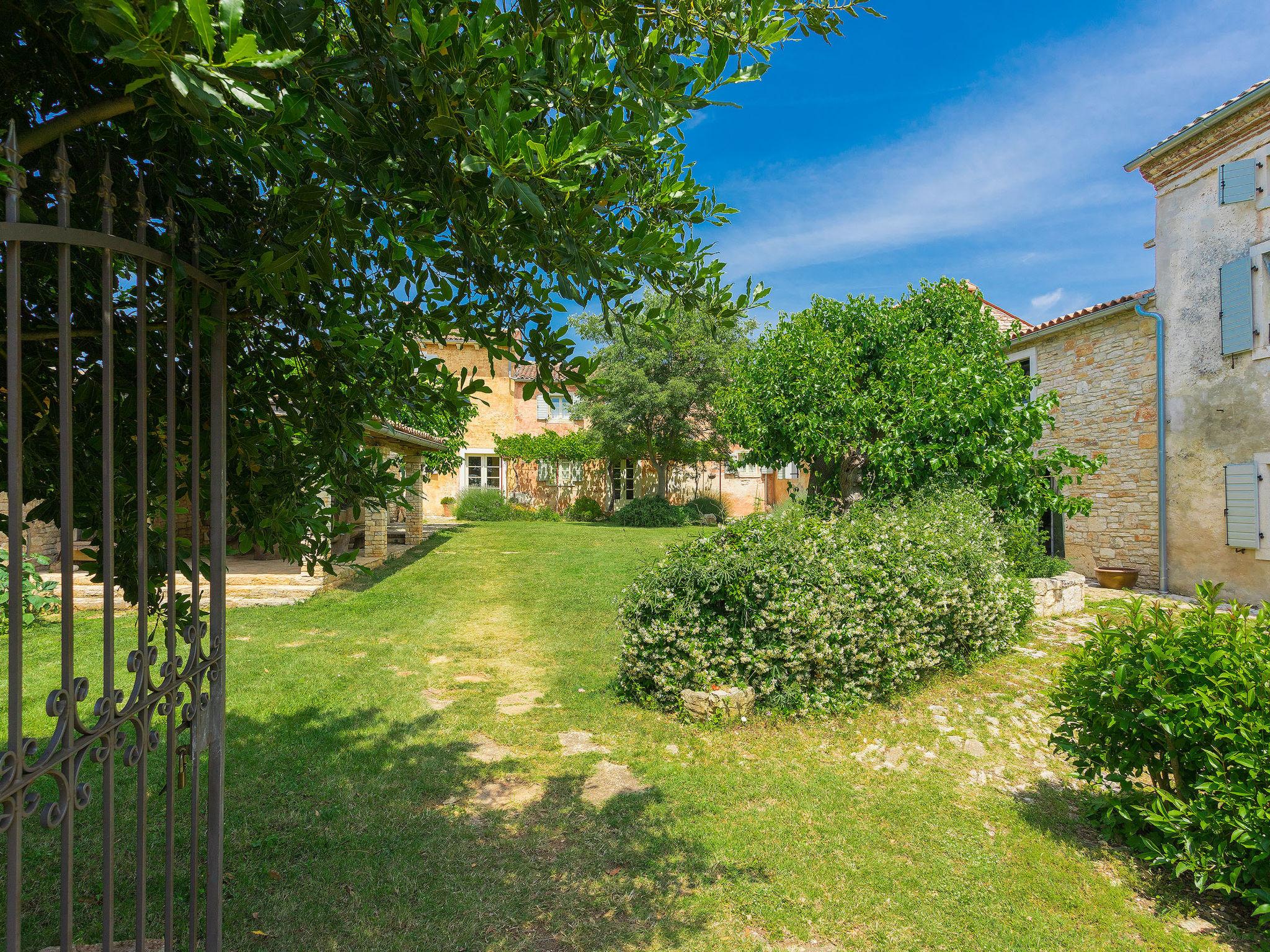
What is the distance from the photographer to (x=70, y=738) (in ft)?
4.99

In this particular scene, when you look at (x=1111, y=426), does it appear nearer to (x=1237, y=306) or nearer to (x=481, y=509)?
(x=1237, y=306)

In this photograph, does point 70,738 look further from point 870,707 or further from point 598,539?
point 598,539

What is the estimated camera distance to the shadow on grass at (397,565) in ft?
37.0

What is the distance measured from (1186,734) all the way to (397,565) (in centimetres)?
1256

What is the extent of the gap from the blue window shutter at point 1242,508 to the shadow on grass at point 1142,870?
8637 mm

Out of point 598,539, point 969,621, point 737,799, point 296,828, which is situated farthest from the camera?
point 598,539

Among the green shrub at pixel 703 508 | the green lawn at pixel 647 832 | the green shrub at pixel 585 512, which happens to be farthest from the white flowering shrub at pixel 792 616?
the green shrub at pixel 585 512

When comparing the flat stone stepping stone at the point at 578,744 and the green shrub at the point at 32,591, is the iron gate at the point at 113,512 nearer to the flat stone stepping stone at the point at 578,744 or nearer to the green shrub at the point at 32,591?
the flat stone stepping stone at the point at 578,744

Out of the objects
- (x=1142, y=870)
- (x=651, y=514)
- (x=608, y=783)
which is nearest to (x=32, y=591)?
(x=608, y=783)

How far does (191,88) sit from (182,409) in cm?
187

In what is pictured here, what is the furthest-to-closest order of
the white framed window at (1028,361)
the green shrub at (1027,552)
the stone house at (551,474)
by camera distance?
1. the stone house at (551,474)
2. the white framed window at (1028,361)
3. the green shrub at (1027,552)

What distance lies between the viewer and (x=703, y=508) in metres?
27.7

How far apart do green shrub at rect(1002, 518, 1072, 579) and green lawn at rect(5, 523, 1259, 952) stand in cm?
330

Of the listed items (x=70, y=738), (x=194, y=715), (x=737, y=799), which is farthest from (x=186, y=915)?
(x=737, y=799)
